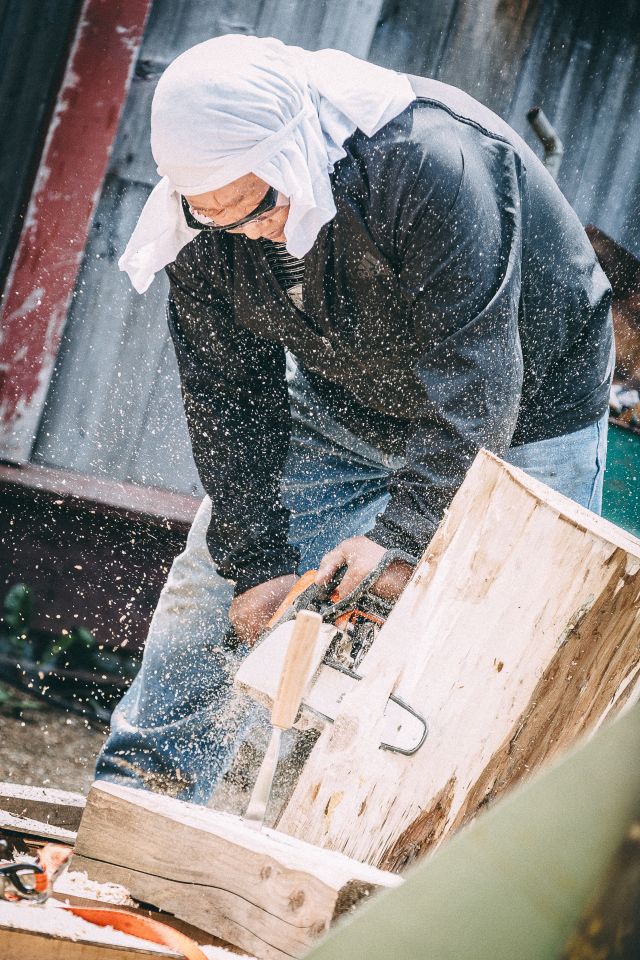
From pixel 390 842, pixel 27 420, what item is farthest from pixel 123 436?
pixel 390 842

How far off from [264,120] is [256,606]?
1.22 m

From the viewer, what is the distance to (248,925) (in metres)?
1.22

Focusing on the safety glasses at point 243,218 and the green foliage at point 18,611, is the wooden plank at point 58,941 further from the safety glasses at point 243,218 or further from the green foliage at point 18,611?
the green foliage at point 18,611

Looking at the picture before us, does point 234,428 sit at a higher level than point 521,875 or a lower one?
lower

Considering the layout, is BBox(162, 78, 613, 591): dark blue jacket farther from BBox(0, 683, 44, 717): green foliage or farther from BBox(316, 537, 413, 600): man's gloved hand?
BBox(0, 683, 44, 717): green foliage

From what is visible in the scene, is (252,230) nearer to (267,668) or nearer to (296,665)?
(267,668)

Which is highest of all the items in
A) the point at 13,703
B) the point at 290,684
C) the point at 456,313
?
the point at 456,313

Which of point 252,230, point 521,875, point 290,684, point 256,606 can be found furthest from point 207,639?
point 521,875

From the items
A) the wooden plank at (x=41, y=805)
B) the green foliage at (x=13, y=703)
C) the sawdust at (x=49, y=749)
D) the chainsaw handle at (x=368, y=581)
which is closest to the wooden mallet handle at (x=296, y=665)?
the chainsaw handle at (x=368, y=581)

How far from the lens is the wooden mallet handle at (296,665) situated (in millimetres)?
1240

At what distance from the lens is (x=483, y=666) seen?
1.33 m

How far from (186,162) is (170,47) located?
1.75m

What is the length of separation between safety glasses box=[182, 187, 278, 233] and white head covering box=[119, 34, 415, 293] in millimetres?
41

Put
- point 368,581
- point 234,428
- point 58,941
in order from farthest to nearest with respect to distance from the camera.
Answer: point 234,428, point 368,581, point 58,941
